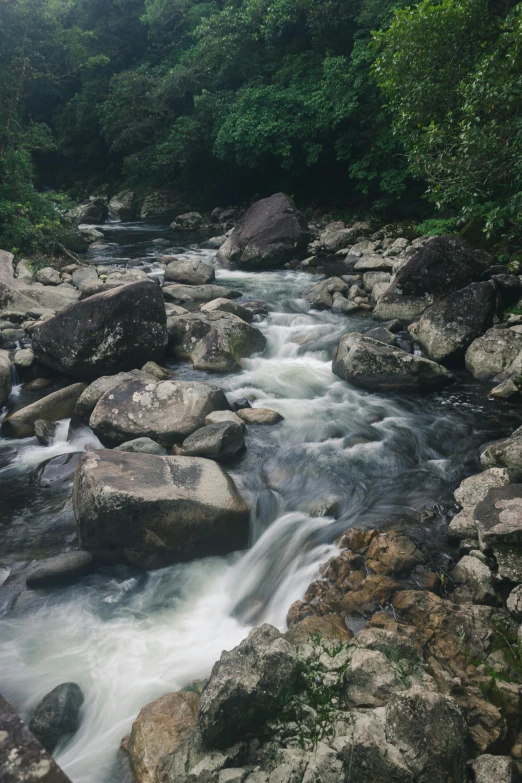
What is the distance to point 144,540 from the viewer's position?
475 centimetres

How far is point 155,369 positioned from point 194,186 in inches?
848

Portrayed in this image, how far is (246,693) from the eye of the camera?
269 cm

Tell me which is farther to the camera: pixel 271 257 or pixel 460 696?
pixel 271 257

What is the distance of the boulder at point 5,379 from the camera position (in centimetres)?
756

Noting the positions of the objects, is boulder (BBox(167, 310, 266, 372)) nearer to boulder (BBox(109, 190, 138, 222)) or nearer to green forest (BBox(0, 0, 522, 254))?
green forest (BBox(0, 0, 522, 254))

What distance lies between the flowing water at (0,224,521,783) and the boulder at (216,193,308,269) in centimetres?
801

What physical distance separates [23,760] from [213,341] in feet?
24.6

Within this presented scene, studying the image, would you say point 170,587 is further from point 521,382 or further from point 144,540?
point 521,382

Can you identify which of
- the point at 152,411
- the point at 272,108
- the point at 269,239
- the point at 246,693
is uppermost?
the point at 272,108

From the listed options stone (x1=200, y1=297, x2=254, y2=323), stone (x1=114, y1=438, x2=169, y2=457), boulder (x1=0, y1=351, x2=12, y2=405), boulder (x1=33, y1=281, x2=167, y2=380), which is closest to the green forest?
stone (x1=200, y1=297, x2=254, y2=323)

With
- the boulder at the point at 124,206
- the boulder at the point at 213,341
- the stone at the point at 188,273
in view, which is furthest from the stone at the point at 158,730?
the boulder at the point at 124,206

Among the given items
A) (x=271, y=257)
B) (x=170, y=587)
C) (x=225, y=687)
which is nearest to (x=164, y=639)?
(x=170, y=587)

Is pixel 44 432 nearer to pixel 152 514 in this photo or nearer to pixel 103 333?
pixel 103 333

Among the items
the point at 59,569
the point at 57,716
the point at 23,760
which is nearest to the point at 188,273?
the point at 59,569
